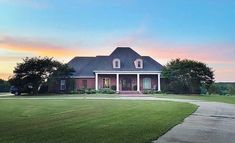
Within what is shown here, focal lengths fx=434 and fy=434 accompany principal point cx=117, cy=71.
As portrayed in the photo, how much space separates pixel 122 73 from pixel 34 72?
42.8ft

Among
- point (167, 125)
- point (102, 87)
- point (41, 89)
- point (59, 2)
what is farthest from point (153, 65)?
point (167, 125)

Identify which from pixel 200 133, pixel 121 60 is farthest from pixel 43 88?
pixel 200 133

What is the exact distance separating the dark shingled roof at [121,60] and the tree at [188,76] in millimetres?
5043

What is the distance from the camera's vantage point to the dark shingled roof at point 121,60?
6594cm

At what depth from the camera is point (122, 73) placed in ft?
214

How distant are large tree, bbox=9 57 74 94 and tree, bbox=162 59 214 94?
631 inches

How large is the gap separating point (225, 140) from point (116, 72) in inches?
2085

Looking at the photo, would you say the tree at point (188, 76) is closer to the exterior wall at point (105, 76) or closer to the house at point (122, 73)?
the house at point (122, 73)

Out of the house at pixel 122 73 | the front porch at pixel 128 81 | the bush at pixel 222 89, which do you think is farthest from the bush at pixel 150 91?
the bush at pixel 222 89

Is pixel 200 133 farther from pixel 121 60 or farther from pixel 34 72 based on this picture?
pixel 121 60

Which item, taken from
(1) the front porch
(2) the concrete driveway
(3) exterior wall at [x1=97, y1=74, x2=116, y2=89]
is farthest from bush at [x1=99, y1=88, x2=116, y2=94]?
(2) the concrete driveway

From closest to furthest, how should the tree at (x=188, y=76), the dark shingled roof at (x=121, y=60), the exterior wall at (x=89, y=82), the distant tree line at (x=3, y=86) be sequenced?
1. the tree at (x=188, y=76)
2. the dark shingled roof at (x=121, y=60)
3. the exterior wall at (x=89, y=82)
4. the distant tree line at (x=3, y=86)

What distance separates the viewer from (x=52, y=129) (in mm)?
14094

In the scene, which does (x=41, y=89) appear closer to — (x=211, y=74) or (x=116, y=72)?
(x=116, y=72)
